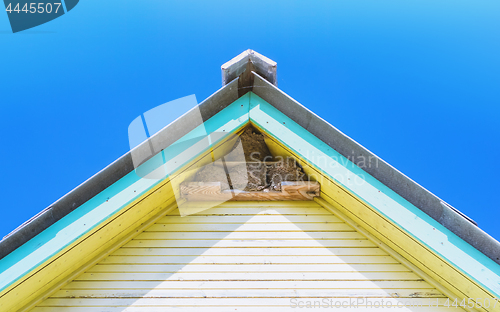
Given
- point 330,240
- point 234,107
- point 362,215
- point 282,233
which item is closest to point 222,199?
point 282,233

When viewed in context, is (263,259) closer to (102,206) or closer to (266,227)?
(266,227)

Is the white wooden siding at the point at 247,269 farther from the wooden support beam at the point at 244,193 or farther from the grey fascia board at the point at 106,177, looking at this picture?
the grey fascia board at the point at 106,177

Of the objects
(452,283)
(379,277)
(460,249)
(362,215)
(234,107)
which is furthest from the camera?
(234,107)

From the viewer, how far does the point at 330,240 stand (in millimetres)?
2732

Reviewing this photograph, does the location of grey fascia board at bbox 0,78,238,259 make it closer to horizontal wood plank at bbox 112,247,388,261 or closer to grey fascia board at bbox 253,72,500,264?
grey fascia board at bbox 253,72,500,264

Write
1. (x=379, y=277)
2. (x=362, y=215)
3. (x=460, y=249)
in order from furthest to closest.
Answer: (x=362, y=215) < (x=379, y=277) < (x=460, y=249)

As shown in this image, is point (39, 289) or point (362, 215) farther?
point (362, 215)

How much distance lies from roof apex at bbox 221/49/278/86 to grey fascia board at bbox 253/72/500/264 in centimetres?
9

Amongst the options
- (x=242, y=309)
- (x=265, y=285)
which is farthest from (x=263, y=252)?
(x=242, y=309)

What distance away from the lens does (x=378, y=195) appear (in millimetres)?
2430

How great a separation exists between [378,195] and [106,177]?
7.47 feet

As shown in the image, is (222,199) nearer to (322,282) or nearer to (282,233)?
(282,233)

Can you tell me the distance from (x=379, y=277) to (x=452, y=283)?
21.0 inches

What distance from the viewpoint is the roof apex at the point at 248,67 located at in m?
2.77
